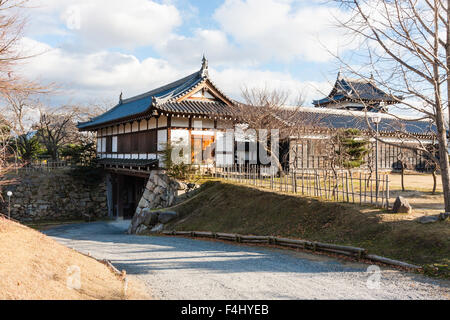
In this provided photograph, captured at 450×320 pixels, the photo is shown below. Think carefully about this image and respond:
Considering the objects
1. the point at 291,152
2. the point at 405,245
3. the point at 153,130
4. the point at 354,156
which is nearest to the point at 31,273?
the point at 405,245

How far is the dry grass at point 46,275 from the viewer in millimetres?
6434

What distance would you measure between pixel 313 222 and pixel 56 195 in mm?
A: 22359

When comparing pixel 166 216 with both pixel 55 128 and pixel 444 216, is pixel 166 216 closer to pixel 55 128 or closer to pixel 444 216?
pixel 444 216

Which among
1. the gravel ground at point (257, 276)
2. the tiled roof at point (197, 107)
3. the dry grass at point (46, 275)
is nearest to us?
the dry grass at point (46, 275)

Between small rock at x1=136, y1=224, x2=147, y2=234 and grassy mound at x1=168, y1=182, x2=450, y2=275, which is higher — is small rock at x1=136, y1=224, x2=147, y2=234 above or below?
below

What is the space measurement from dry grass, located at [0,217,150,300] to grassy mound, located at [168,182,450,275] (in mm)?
6367

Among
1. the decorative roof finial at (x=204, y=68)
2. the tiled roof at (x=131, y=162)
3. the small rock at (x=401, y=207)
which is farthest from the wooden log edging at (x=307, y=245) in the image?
the decorative roof finial at (x=204, y=68)

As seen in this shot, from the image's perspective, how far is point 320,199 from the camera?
14.2 m

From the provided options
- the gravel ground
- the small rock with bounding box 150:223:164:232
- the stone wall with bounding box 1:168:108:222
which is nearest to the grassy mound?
the small rock with bounding box 150:223:164:232

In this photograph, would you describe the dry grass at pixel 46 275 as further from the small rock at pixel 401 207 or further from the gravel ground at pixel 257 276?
the small rock at pixel 401 207

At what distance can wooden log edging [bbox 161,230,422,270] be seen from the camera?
9.36 metres

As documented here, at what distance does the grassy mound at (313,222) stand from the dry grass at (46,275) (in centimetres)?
637

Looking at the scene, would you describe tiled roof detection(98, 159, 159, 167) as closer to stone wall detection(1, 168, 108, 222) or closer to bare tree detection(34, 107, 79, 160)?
stone wall detection(1, 168, 108, 222)

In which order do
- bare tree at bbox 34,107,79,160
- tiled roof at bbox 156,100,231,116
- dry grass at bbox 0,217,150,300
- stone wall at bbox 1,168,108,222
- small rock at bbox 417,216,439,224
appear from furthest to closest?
bare tree at bbox 34,107,79,160 → stone wall at bbox 1,168,108,222 → tiled roof at bbox 156,100,231,116 → small rock at bbox 417,216,439,224 → dry grass at bbox 0,217,150,300
